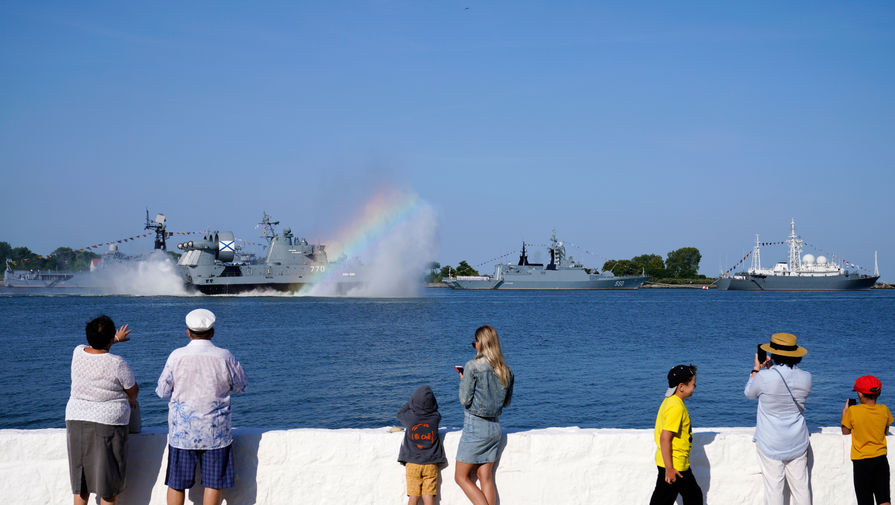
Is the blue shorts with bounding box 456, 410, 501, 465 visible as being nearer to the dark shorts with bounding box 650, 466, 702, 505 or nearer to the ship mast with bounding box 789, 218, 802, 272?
the dark shorts with bounding box 650, 466, 702, 505

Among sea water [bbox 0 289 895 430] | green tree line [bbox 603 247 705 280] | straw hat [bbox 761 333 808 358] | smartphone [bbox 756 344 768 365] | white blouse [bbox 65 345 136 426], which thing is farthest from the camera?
green tree line [bbox 603 247 705 280]

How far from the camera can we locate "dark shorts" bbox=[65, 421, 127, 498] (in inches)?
163

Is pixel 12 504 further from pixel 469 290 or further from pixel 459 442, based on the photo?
pixel 469 290

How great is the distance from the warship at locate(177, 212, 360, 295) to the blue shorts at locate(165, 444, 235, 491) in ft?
245

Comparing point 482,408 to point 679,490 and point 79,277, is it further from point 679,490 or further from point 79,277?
point 79,277

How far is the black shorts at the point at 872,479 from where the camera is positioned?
14.5 feet

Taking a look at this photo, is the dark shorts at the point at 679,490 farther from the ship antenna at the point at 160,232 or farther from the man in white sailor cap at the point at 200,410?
the ship antenna at the point at 160,232

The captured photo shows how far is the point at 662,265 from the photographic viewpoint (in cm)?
17875

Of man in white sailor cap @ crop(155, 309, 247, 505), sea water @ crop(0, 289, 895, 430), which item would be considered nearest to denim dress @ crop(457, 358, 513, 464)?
man in white sailor cap @ crop(155, 309, 247, 505)

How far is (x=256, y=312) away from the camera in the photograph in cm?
5322

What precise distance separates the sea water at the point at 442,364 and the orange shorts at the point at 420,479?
982 centimetres

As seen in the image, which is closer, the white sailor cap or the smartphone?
the white sailor cap

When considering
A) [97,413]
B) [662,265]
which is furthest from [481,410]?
[662,265]

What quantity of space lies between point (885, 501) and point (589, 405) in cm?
1205
